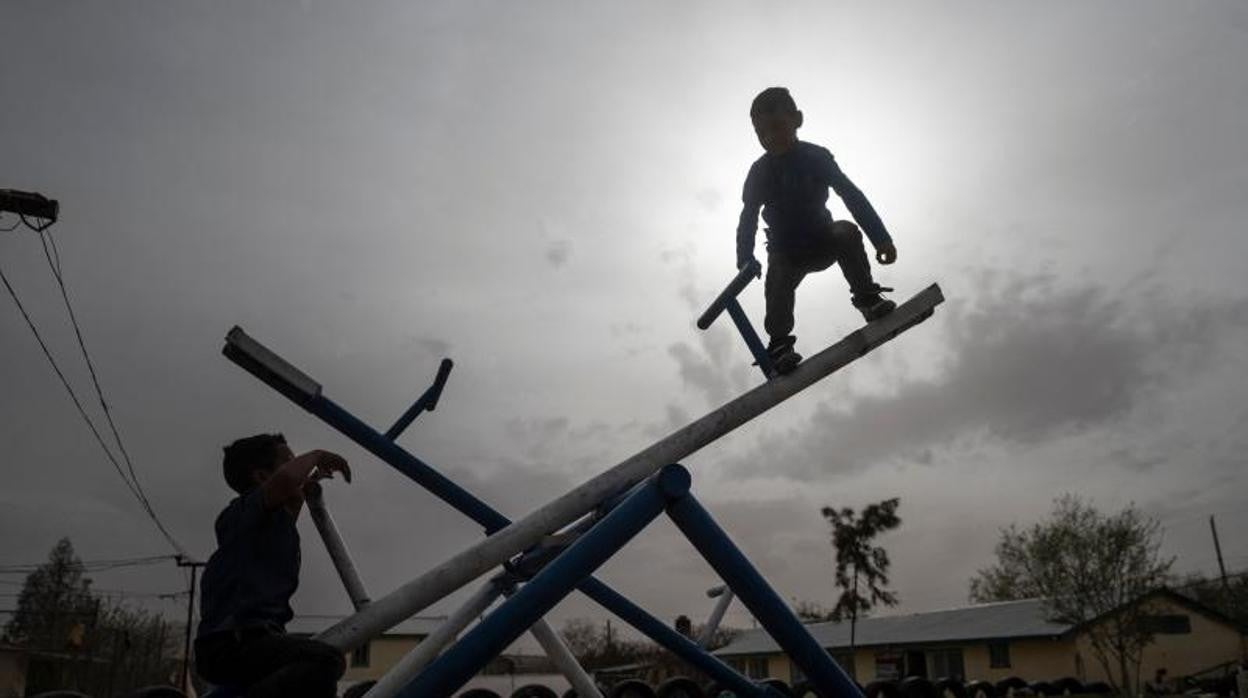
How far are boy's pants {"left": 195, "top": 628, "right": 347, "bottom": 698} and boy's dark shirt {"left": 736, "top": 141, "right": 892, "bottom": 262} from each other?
318 centimetres

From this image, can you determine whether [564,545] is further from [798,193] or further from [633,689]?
[633,689]

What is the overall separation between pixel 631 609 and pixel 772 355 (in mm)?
1894

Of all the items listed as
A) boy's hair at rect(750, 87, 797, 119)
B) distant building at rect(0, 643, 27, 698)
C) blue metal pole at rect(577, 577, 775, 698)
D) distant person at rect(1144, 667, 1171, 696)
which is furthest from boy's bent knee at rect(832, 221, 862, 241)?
distant building at rect(0, 643, 27, 698)

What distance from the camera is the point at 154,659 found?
5591 centimetres

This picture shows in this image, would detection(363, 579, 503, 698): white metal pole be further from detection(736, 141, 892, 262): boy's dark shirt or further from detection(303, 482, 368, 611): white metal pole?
detection(736, 141, 892, 262): boy's dark shirt

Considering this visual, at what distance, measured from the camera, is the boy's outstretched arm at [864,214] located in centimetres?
507

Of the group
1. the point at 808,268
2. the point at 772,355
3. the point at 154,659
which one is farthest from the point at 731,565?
the point at 154,659

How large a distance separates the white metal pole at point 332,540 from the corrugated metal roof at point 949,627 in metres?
34.2

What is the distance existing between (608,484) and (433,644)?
1.36 meters

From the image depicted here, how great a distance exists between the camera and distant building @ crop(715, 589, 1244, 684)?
3709 centimetres

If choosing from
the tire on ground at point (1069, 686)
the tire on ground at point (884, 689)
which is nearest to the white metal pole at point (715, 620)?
the tire on ground at point (884, 689)

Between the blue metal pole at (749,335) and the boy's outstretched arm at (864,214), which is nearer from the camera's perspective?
the blue metal pole at (749,335)

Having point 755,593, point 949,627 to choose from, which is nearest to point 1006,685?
point 755,593

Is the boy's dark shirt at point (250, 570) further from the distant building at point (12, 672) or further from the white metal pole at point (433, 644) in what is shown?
the distant building at point (12, 672)
